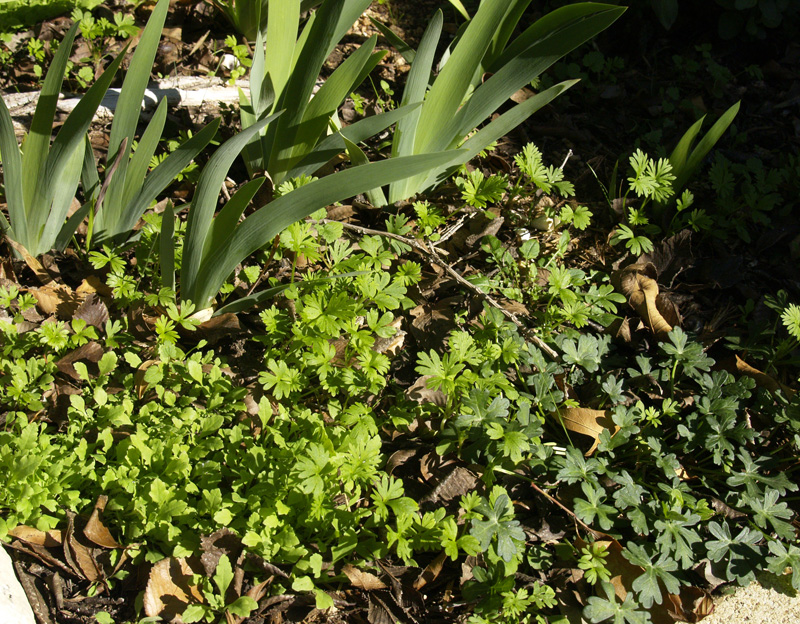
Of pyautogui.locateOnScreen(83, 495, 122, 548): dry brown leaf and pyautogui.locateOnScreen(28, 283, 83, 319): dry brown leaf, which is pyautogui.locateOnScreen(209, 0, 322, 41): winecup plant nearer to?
pyautogui.locateOnScreen(28, 283, 83, 319): dry brown leaf

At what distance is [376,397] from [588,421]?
0.65 m

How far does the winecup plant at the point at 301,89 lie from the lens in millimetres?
1915

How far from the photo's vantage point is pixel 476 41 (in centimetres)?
202

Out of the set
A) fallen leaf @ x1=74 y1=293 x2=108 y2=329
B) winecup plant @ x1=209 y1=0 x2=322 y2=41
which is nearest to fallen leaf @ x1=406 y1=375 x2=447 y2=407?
fallen leaf @ x1=74 y1=293 x2=108 y2=329

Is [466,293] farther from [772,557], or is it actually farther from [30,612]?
[30,612]

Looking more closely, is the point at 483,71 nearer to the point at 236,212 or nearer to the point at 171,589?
the point at 236,212

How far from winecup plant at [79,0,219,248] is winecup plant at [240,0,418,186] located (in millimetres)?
281

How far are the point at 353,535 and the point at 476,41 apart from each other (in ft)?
5.06

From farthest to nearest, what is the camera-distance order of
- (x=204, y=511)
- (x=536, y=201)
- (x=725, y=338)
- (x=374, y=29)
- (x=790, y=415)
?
(x=374, y=29) → (x=536, y=201) → (x=725, y=338) → (x=790, y=415) → (x=204, y=511)

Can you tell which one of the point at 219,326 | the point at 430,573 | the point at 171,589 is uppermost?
the point at 219,326

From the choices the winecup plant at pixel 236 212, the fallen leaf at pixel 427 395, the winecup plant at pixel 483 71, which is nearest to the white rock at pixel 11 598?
the winecup plant at pixel 236 212

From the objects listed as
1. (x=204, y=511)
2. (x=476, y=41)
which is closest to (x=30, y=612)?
(x=204, y=511)

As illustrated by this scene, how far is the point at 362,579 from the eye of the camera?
1612 millimetres

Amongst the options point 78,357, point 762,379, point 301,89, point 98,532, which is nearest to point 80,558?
point 98,532
